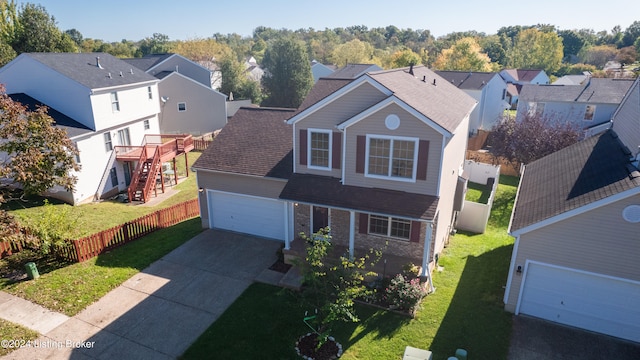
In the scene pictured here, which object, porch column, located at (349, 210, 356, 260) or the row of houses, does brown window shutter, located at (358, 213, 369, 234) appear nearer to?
the row of houses

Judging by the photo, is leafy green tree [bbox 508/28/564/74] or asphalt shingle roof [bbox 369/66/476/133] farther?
leafy green tree [bbox 508/28/564/74]

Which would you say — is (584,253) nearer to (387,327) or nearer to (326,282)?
(387,327)

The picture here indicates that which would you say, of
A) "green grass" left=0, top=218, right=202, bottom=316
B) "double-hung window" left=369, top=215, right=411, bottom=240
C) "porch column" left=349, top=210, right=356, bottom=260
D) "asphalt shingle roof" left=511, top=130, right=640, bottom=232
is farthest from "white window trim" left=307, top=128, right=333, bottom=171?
"green grass" left=0, top=218, right=202, bottom=316

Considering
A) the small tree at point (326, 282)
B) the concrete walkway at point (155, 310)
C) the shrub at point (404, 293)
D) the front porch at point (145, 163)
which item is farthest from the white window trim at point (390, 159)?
the front porch at point (145, 163)

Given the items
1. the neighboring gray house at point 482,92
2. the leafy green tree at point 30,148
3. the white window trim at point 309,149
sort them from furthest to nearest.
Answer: the neighboring gray house at point 482,92 < the white window trim at point 309,149 < the leafy green tree at point 30,148

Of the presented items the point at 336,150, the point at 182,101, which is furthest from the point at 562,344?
the point at 182,101

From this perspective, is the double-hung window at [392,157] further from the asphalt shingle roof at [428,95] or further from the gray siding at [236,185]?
the gray siding at [236,185]
